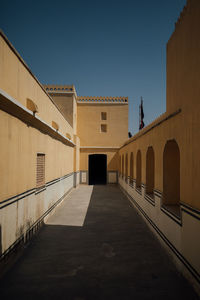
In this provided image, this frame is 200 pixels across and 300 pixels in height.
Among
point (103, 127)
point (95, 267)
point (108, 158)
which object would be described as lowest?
point (95, 267)

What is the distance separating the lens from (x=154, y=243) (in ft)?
17.9

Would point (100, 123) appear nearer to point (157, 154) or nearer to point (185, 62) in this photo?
point (157, 154)

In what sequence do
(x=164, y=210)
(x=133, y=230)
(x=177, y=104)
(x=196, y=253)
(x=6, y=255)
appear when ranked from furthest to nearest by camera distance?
(x=133, y=230) → (x=164, y=210) → (x=177, y=104) → (x=6, y=255) → (x=196, y=253)

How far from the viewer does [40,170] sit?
679 cm

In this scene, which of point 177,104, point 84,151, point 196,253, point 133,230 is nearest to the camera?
point 196,253

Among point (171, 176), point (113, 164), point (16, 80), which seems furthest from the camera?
point (113, 164)

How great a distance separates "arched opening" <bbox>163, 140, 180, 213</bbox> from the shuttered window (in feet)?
12.9

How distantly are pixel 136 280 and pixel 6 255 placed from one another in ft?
8.62

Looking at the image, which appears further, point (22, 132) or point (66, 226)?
point (66, 226)

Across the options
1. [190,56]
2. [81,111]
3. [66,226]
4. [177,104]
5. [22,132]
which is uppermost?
[81,111]

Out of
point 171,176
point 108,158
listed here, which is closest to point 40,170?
point 171,176

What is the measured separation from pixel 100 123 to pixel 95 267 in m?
16.1

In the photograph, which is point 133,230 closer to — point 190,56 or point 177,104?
point 177,104

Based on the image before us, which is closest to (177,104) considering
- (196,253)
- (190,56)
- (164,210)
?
(190,56)
